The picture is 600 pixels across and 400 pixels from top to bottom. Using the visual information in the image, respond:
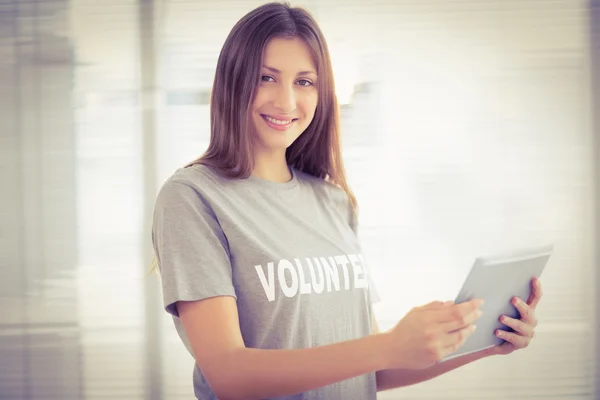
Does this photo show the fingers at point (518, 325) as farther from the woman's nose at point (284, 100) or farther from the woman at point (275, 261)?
the woman's nose at point (284, 100)

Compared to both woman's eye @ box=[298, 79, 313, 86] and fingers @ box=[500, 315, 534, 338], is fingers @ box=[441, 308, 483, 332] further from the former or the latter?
woman's eye @ box=[298, 79, 313, 86]

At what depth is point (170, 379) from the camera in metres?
2.41

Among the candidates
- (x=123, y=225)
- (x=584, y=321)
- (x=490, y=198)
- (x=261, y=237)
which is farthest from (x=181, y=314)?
(x=584, y=321)

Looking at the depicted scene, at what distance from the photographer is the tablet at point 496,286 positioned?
0.92 metres

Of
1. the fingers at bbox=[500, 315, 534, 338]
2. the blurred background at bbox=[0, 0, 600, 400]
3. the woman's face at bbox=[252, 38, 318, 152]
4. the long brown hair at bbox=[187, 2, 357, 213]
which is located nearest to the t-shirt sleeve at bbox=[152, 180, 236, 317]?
the long brown hair at bbox=[187, 2, 357, 213]

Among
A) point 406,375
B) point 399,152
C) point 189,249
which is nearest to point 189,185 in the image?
point 189,249

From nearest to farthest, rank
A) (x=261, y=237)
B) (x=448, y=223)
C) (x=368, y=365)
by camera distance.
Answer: (x=368, y=365), (x=261, y=237), (x=448, y=223)

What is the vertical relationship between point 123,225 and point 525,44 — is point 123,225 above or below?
below

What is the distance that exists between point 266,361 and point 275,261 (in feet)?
0.57

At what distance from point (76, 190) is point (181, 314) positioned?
1696 mm

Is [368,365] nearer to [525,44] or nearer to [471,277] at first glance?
[471,277]

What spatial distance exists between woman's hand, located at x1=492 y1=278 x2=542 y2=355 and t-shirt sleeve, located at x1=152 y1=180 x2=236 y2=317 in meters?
0.53

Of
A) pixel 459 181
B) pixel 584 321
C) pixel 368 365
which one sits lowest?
pixel 584 321

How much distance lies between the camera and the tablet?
916 millimetres
